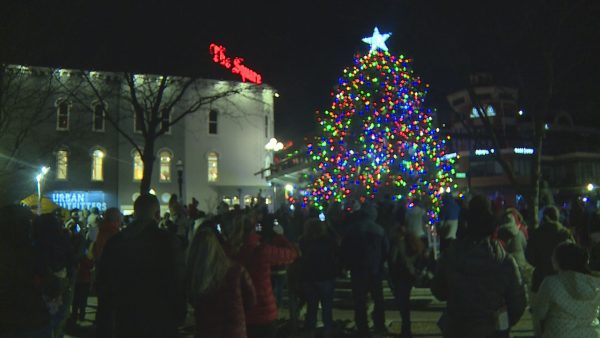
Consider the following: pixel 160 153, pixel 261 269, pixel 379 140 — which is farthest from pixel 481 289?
pixel 160 153

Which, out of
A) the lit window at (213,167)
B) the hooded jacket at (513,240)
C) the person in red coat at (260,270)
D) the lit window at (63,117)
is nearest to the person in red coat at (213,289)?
the person in red coat at (260,270)

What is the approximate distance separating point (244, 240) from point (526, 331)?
17.5 feet

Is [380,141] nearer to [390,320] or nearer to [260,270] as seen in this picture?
[390,320]

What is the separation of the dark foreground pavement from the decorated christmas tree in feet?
32.7

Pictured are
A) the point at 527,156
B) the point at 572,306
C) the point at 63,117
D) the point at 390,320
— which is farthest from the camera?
the point at 527,156

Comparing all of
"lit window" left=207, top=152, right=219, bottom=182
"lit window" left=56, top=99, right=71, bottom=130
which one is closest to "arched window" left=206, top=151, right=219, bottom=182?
"lit window" left=207, top=152, right=219, bottom=182

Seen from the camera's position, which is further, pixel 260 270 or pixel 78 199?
pixel 78 199

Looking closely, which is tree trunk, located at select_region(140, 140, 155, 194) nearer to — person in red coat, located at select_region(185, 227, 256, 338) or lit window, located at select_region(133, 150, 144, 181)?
person in red coat, located at select_region(185, 227, 256, 338)

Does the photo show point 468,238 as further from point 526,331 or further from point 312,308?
point 526,331

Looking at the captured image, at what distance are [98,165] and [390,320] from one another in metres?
34.0

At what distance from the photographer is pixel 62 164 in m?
38.5

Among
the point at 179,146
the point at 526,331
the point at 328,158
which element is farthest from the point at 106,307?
the point at 179,146

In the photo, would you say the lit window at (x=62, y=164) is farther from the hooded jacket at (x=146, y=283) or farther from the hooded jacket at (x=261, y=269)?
the hooded jacket at (x=146, y=283)

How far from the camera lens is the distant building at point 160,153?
3831 centimetres
